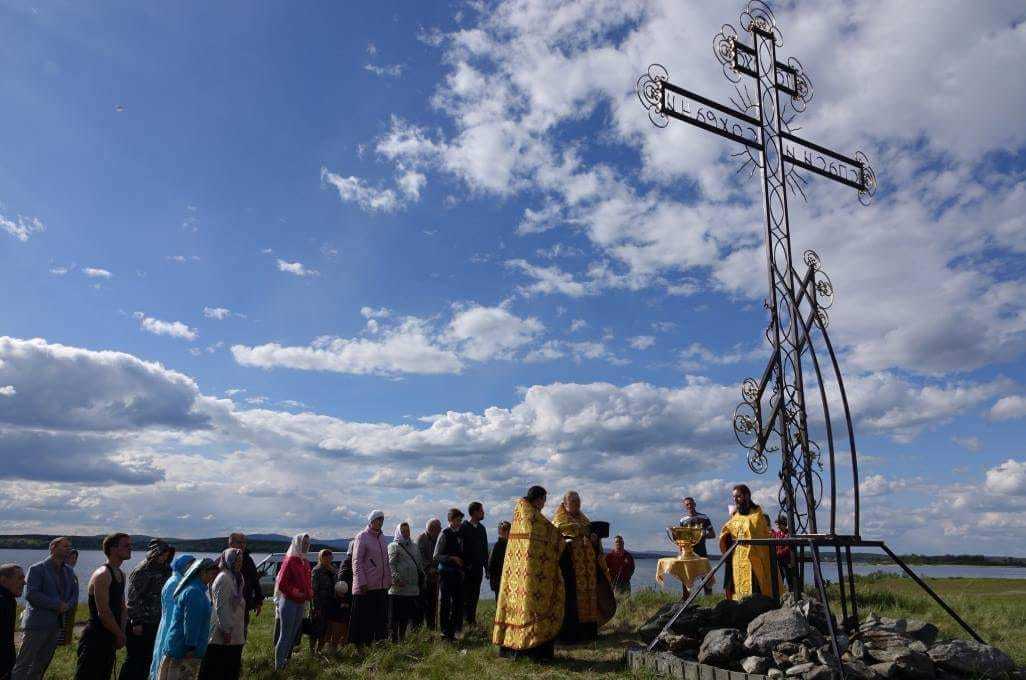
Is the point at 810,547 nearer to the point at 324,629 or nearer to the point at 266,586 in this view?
the point at 324,629

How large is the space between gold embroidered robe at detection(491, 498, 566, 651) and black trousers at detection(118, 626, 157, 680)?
3.31 meters

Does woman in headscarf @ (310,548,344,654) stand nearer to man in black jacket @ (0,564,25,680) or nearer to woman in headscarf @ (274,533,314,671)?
woman in headscarf @ (274,533,314,671)

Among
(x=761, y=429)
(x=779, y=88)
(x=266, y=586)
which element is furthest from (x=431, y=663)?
(x=266, y=586)

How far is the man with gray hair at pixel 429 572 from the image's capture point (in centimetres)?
1091

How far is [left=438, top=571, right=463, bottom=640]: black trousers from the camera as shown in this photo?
9.60 m

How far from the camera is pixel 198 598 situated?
6281 millimetres

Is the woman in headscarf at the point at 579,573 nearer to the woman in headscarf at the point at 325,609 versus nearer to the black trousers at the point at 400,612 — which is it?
the black trousers at the point at 400,612

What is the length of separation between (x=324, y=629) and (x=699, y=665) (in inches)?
215

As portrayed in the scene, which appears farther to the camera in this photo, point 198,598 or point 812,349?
point 812,349

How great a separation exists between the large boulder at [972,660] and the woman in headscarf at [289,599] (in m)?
6.23

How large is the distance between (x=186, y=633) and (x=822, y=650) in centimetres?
516

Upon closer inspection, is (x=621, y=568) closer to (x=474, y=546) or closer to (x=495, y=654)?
(x=474, y=546)

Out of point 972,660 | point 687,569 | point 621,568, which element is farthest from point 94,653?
point 621,568

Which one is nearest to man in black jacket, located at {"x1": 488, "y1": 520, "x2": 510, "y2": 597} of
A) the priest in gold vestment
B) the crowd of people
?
the crowd of people
